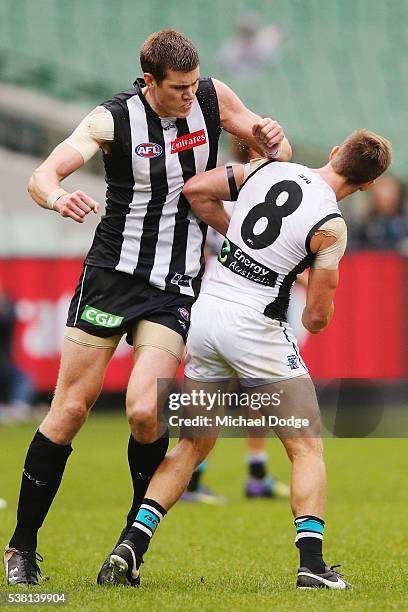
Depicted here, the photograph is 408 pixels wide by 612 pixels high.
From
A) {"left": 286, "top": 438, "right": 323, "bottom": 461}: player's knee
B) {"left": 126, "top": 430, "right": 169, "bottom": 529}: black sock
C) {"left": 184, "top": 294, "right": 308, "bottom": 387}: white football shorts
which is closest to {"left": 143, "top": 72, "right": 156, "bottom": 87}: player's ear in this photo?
{"left": 184, "top": 294, "right": 308, "bottom": 387}: white football shorts

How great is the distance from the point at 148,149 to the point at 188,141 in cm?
20

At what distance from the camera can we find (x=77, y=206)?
4301mm

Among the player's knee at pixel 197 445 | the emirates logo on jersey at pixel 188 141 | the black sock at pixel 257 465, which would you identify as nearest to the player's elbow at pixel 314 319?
the player's knee at pixel 197 445

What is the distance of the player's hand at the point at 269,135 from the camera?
470cm

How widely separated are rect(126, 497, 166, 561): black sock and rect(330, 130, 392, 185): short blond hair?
1.65 meters

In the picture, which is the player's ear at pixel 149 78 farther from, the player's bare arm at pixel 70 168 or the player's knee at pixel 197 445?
the player's knee at pixel 197 445

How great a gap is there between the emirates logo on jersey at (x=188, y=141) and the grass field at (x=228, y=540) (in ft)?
6.41

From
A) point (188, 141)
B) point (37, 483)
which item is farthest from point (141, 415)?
point (188, 141)

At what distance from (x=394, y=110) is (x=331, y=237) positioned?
56.8 feet

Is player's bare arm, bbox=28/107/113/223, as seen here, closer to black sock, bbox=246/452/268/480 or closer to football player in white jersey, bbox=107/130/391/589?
football player in white jersey, bbox=107/130/391/589

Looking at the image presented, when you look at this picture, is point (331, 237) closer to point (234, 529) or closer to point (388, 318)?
point (234, 529)

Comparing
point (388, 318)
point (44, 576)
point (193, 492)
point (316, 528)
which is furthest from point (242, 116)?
point (388, 318)

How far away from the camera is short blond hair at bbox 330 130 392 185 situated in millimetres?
4562

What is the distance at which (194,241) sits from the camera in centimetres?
506
